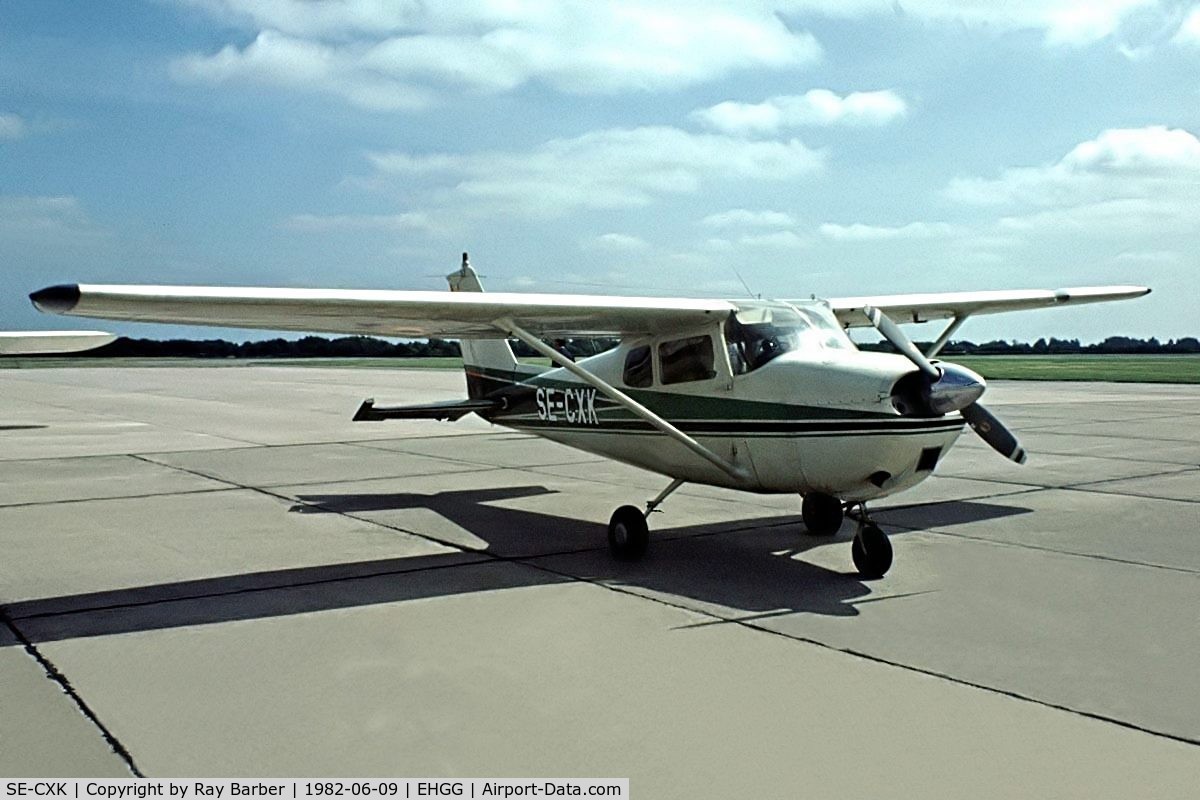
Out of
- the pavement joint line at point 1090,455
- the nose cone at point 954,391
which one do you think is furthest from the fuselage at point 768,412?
the pavement joint line at point 1090,455

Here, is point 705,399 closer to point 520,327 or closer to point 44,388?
point 520,327

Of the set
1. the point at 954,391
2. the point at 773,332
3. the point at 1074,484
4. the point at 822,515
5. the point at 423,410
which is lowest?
the point at 1074,484

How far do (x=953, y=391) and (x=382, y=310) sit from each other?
4389mm

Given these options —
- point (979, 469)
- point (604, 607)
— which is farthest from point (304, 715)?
point (979, 469)

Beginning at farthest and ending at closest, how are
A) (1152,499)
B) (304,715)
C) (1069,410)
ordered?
(1069,410), (1152,499), (304,715)

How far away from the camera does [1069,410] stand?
25.6 m

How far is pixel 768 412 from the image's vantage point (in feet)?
27.3

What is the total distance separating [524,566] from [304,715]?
3.56 meters

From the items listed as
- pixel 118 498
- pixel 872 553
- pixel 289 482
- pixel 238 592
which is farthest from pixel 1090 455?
pixel 118 498

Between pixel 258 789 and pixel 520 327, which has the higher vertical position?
pixel 520 327

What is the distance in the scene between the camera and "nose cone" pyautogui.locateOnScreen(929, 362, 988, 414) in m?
7.41

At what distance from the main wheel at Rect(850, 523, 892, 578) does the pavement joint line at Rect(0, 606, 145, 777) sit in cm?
520

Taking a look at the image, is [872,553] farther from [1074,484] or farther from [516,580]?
[1074,484]

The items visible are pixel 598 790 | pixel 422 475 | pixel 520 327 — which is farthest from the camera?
pixel 422 475
